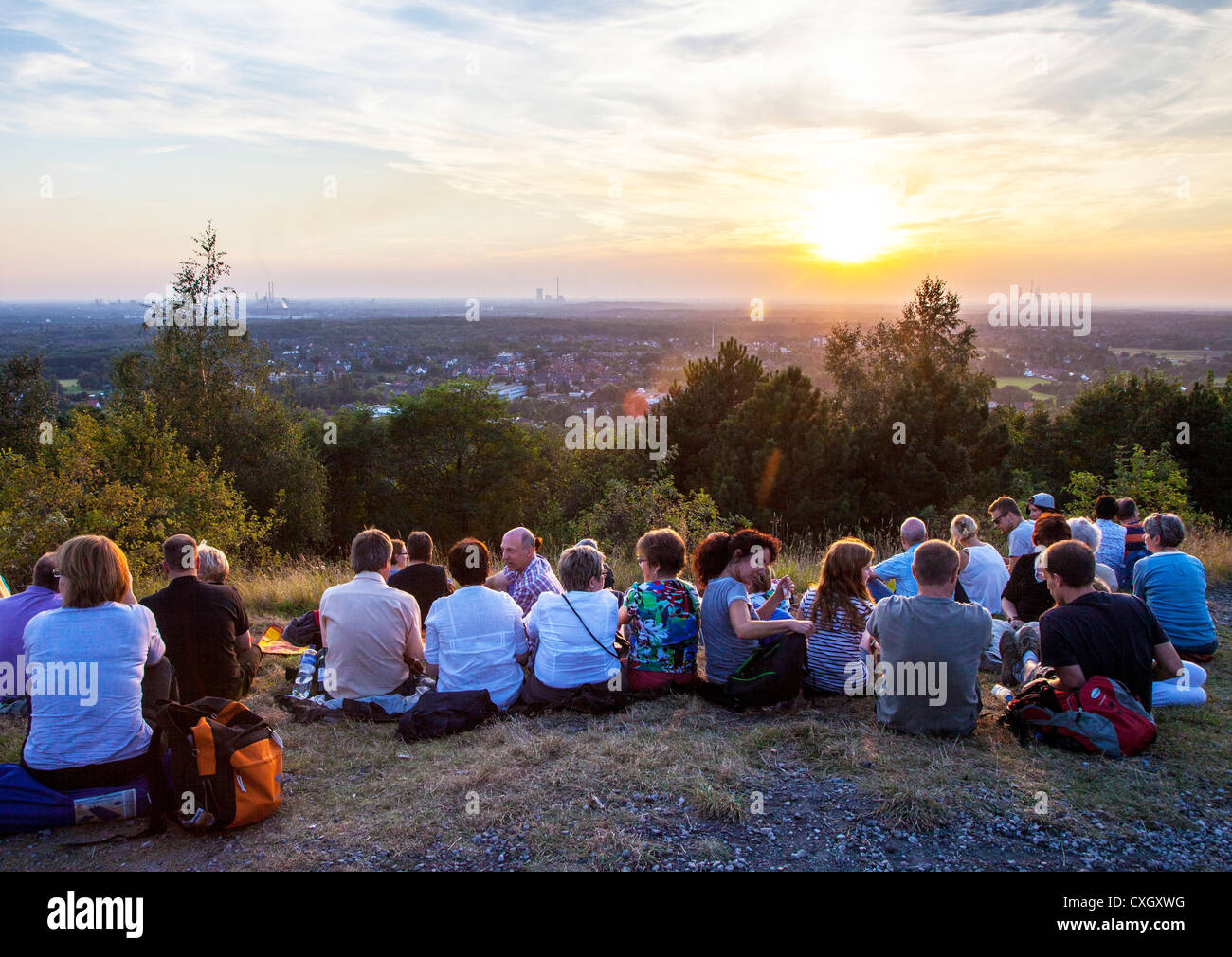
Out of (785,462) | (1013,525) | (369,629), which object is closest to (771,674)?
(369,629)

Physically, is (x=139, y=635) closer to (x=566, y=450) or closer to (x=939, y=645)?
(x=939, y=645)

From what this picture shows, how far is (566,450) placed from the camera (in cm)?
3759

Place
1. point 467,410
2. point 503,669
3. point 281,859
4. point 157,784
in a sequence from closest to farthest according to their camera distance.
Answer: point 281,859
point 157,784
point 503,669
point 467,410

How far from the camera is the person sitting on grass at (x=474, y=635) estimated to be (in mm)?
5043

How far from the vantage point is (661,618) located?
5199 millimetres

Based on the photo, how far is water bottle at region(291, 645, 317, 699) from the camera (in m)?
5.44

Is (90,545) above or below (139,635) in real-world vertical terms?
above

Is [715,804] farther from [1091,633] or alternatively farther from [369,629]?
→ [369,629]

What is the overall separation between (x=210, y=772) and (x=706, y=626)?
295cm

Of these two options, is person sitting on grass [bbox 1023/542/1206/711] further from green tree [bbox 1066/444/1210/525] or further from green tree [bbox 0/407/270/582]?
green tree [bbox 0/407/270/582]

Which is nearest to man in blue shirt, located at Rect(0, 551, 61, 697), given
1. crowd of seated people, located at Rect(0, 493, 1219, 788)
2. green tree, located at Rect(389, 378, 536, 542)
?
crowd of seated people, located at Rect(0, 493, 1219, 788)
